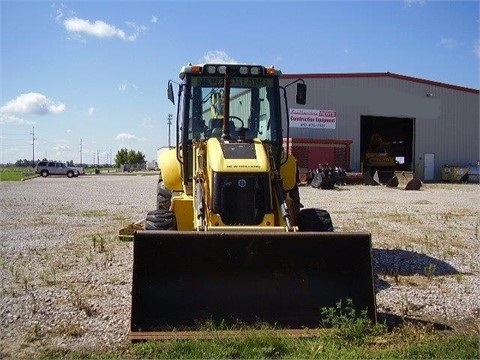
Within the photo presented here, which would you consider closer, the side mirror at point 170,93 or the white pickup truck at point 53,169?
the side mirror at point 170,93

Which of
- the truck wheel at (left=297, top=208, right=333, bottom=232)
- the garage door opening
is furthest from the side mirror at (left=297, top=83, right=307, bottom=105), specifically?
the garage door opening

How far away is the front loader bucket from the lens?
5.34 metres

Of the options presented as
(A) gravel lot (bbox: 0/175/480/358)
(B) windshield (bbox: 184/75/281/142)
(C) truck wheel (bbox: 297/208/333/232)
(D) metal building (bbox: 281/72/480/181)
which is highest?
(D) metal building (bbox: 281/72/480/181)

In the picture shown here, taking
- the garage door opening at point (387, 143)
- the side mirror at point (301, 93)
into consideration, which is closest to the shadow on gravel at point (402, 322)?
the side mirror at point (301, 93)

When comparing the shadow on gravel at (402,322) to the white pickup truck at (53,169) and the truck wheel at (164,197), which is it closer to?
the truck wheel at (164,197)

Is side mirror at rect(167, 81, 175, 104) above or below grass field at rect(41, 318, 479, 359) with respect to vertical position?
above

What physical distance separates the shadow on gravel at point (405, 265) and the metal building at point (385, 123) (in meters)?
22.9

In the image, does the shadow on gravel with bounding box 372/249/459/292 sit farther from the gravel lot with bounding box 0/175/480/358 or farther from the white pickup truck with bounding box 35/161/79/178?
the white pickup truck with bounding box 35/161/79/178

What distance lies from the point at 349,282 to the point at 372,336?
0.67 metres

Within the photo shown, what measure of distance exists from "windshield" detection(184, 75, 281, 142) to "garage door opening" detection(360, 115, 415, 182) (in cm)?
2916

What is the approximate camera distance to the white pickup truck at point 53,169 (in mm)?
56219

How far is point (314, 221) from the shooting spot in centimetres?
765

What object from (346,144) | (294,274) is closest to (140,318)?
(294,274)

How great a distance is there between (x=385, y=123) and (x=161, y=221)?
34.2 metres
